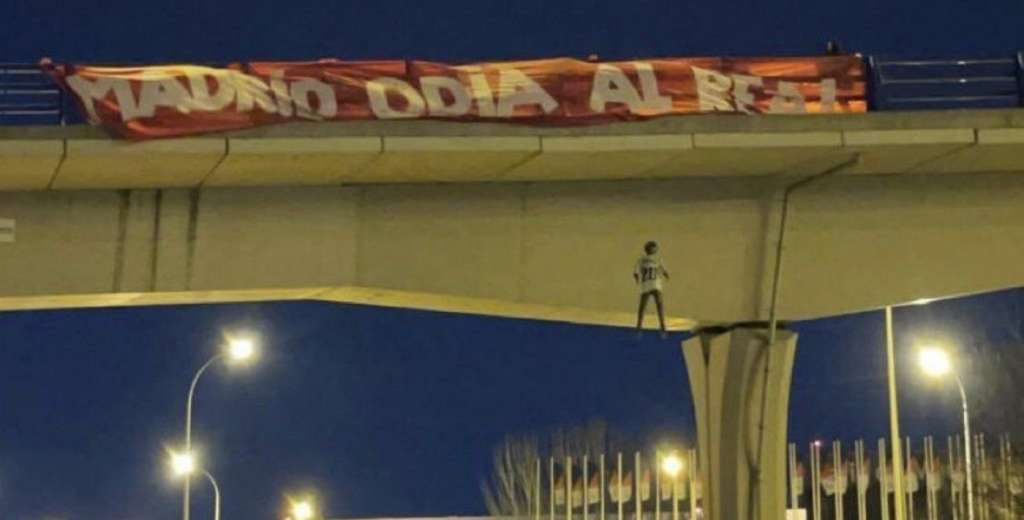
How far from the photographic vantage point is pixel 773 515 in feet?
76.3

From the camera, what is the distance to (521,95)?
21922 millimetres

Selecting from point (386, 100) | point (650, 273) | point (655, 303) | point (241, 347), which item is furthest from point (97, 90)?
point (241, 347)

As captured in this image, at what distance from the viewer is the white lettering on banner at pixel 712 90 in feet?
74.0

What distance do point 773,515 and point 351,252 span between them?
620 cm

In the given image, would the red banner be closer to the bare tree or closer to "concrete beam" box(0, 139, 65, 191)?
"concrete beam" box(0, 139, 65, 191)

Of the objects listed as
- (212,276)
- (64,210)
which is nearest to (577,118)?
(212,276)

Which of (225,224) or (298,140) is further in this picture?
(225,224)

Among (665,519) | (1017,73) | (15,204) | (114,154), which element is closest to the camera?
(114,154)

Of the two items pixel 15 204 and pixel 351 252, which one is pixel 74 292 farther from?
pixel 351 252

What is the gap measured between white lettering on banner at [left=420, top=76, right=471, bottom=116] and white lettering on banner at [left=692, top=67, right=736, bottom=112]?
293cm

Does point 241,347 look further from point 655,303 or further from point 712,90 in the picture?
point 712,90

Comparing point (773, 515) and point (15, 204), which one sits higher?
point (15, 204)

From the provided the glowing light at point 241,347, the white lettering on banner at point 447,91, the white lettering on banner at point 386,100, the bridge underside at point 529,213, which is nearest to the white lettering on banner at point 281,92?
the bridge underside at point 529,213

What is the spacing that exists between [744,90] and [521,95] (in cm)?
297
